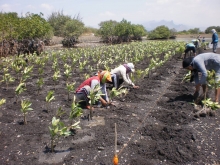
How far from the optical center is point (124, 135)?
391cm

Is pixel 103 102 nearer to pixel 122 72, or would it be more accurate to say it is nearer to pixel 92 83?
pixel 92 83

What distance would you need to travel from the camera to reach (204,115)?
459 centimetres

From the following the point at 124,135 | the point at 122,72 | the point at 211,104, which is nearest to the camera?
the point at 124,135

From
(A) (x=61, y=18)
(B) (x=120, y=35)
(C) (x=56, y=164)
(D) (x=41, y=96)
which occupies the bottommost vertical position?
(C) (x=56, y=164)

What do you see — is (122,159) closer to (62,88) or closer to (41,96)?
(41,96)

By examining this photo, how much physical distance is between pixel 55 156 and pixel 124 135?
4.13 ft

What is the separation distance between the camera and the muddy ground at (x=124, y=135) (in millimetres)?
3230

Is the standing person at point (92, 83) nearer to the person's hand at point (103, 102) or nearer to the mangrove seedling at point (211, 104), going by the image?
the person's hand at point (103, 102)

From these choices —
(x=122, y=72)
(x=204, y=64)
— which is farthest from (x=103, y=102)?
(x=204, y=64)

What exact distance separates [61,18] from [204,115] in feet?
133

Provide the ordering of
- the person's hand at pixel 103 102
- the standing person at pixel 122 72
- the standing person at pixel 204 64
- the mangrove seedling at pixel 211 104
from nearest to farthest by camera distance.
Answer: the mangrove seedling at pixel 211 104
the standing person at pixel 204 64
the person's hand at pixel 103 102
the standing person at pixel 122 72

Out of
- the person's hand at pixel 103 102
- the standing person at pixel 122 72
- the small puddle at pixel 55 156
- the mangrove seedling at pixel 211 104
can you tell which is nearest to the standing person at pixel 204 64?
the mangrove seedling at pixel 211 104

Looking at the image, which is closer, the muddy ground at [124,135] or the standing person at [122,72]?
the muddy ground at [124,135]

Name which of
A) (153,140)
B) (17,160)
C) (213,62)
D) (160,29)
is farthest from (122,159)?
(160,29)
